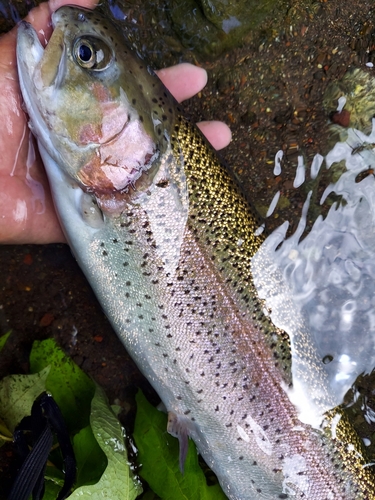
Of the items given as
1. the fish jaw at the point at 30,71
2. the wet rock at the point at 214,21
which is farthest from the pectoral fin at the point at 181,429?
the wet rock at the point at 214,21

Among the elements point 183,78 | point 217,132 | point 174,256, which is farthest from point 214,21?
point 174,256

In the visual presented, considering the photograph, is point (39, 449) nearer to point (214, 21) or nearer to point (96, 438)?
point (96, 438)

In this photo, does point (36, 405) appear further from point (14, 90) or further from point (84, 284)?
point (14, 90)

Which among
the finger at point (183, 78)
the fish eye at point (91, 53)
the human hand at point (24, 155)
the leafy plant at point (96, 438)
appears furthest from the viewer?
the finger at point (183, 78)

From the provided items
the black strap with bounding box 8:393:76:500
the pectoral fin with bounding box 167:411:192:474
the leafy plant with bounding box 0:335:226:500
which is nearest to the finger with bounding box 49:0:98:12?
the leafy plant with bounding box 0:335:226:500

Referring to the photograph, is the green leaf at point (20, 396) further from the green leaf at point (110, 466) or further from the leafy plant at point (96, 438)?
the green leaf at point (110, 466)
